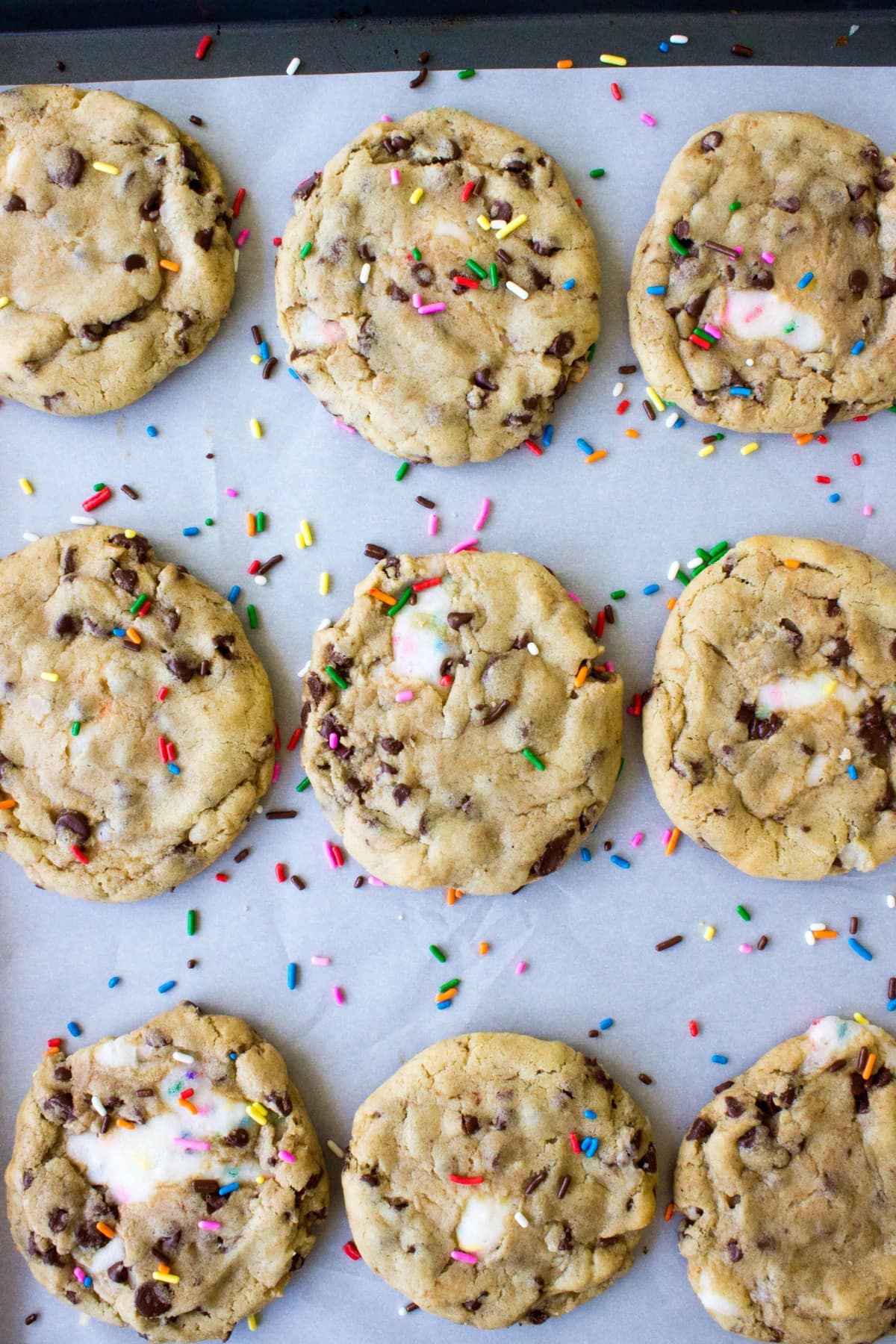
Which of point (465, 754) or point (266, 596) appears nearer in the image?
point (465, 754)

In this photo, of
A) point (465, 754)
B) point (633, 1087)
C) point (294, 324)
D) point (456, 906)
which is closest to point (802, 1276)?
point (633, 1087)

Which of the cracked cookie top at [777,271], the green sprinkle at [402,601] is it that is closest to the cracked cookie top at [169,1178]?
the green sprinkle at [402,601]

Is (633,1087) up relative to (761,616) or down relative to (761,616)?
down

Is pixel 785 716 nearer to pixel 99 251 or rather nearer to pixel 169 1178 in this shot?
pixel 169 1178

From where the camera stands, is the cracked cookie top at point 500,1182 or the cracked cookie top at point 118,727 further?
the cracked cookie top at point 118,727

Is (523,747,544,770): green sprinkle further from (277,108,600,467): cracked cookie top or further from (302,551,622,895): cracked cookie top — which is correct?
(277,108,600,467): cracked cookie top

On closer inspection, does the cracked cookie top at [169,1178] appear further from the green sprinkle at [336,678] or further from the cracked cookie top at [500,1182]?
the green sprinkle at [336,678]

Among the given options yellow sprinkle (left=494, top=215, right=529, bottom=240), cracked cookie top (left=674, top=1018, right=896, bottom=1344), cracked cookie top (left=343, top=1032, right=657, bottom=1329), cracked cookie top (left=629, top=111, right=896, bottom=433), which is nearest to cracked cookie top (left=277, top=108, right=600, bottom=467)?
yellow sprinkle (left=494, top=215, right=529, bottom=240)

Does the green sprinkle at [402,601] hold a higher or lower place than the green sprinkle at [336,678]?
higher

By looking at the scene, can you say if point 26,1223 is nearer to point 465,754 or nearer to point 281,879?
point 281,879
